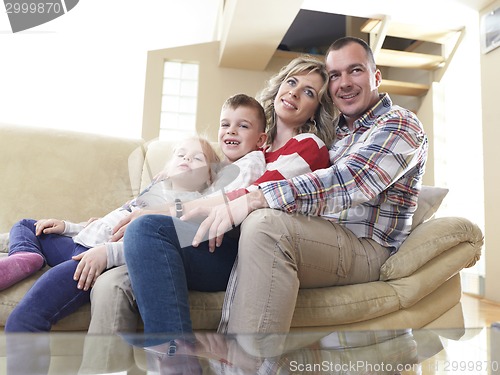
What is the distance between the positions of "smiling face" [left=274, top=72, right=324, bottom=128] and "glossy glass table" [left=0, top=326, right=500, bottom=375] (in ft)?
3.08

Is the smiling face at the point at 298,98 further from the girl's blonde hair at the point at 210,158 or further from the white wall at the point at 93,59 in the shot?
the white wall at the point at 93,59

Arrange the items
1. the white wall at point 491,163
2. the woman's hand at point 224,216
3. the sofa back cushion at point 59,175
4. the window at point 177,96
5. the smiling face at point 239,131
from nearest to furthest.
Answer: the woman's hand at point 224,216
the smiling face at point 239,131
the sofa back cushion at point 59,175
the white wall at point 491,163
the window at point 177,96

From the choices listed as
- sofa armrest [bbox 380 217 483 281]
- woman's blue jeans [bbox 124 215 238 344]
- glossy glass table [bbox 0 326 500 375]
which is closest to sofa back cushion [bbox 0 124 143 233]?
woman's blue jeans [bbox 124 215 238 344]

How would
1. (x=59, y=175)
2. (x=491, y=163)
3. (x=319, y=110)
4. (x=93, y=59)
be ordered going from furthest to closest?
(x=93, y=59)
(x=491, y=163)
(x=59, y=175)
(x=319, y=110)

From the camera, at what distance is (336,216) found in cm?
121

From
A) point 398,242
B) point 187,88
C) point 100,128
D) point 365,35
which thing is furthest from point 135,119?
point 398,242

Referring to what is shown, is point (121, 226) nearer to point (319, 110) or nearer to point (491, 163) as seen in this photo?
point (319, 110)

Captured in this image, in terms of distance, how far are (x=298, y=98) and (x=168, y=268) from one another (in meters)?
0.72

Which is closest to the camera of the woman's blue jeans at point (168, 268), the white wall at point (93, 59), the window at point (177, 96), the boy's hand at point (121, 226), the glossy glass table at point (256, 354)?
the glossy glass table at point (256, 354)

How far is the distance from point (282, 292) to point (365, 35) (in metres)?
5.10

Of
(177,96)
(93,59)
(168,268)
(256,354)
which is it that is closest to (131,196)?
(168,268)

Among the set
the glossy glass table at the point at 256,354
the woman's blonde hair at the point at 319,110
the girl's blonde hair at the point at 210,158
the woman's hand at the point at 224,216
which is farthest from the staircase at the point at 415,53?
the glossy glass table at the point at 256,354

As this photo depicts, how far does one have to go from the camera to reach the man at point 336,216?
0.96 metres

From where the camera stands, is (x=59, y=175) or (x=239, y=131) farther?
(x=59, y=175)
